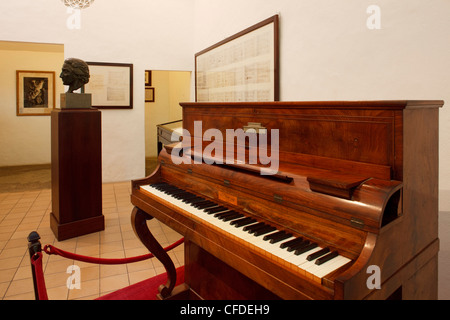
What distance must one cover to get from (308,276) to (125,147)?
605 centimetres

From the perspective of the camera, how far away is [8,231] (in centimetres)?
400

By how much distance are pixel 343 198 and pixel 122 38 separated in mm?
6145

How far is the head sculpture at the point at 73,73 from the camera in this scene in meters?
3.91

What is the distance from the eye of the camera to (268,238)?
4.90ft

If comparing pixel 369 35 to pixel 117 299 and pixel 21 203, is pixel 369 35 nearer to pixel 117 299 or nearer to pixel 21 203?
pixel 117 299

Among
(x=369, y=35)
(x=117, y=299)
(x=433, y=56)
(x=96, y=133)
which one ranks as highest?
(x=369, y=35)

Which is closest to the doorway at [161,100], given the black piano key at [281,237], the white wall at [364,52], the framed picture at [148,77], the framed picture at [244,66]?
the framed picture at [148,77]

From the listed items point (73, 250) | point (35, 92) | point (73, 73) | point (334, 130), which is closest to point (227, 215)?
point (334, 130)

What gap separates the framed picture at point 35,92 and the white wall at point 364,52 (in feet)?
A: 20.8

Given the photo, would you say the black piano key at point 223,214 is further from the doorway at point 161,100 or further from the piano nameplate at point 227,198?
the doorway at point 161,100

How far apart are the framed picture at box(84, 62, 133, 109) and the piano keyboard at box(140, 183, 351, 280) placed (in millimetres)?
4892

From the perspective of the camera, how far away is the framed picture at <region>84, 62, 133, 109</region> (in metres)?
6.33

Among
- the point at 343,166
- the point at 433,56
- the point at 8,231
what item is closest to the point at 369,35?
the point at 433,56
